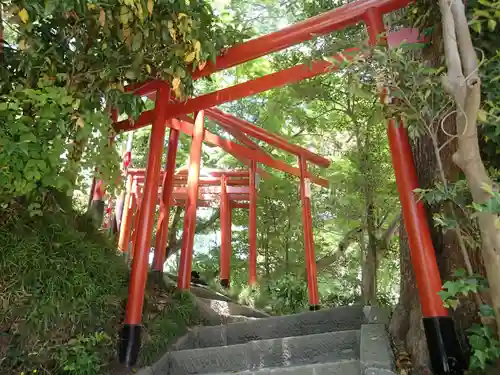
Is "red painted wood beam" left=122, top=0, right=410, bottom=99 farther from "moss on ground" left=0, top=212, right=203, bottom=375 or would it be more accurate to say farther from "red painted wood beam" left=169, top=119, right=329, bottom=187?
"red painted wood beam" left=169, top=119, right=329, bottom=187

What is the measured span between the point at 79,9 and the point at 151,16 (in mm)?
770

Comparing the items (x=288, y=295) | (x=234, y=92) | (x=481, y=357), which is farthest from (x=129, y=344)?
(x=288, y=295)

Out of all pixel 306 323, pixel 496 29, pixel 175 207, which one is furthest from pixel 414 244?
pixel 175 207

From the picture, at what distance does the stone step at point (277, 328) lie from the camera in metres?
4.53

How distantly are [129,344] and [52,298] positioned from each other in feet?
2.70

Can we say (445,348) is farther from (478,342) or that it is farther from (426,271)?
(426,271)

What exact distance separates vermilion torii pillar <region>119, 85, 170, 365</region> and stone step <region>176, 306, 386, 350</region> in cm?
76

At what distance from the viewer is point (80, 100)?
12.2 feet

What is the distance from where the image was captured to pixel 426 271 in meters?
3.00

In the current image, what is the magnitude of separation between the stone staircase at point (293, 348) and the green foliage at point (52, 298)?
60cm

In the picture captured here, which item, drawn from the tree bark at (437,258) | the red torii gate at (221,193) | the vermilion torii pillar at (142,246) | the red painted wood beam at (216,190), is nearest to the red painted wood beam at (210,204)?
the red torii gate at (221,193)

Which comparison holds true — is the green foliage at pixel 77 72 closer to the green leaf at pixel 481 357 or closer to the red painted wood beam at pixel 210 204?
the green leaf at pixel 481 357

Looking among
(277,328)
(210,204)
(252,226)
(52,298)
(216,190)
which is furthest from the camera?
(210,204)

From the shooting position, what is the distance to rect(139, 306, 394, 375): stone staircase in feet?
10.4
